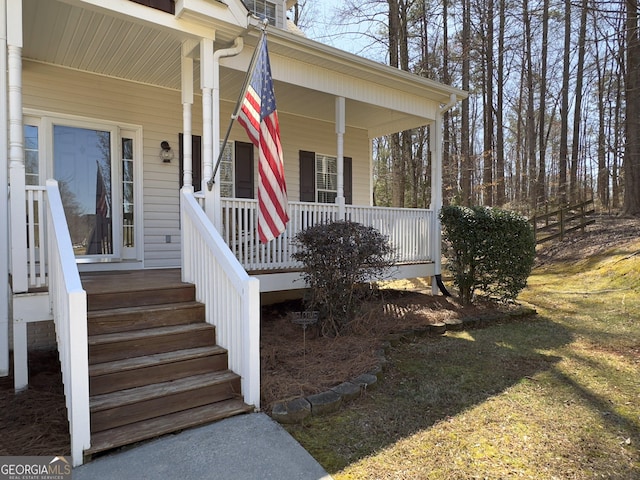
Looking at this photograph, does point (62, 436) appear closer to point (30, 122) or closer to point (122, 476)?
point (122, 476)

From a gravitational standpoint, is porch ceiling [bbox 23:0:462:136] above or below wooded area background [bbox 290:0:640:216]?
below

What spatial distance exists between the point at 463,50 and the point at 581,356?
1355 centimetres

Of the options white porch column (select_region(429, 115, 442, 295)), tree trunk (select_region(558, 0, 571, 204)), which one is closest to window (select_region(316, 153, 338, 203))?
white porch column (select_region(429, 115, 442, 295))

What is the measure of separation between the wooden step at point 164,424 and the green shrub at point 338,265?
76.3 inches

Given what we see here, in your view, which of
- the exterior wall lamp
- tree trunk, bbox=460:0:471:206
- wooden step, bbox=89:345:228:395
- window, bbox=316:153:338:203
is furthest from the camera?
tree trunk, bbox=460:0:471:206

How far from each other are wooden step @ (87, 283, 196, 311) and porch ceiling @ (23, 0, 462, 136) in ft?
8.89

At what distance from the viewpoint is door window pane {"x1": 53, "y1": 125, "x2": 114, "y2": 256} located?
5.50m

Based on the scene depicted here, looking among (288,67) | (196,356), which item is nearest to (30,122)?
(288,67)

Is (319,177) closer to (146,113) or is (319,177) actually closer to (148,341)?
(146,113)

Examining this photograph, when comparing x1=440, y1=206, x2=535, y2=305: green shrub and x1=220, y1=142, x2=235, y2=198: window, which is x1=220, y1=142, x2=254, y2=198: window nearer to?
x1=220, y1=142, x2=235, y2=198: window

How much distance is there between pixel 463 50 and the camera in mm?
14875

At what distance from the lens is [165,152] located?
622 centimetres

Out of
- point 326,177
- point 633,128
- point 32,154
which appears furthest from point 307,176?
point 633,128

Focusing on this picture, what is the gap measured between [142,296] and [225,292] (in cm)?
92
